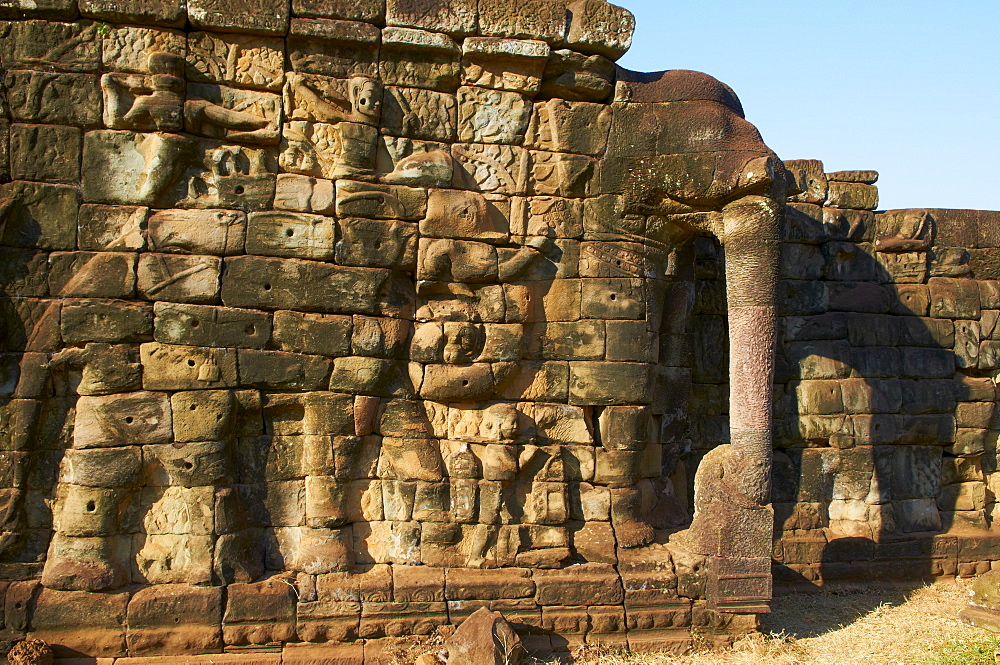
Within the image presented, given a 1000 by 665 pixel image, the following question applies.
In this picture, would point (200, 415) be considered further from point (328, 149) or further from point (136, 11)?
point (136, 11)

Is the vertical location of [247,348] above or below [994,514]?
above

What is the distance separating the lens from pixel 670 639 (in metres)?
5.77

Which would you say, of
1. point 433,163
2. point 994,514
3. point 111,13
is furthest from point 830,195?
point 111,13

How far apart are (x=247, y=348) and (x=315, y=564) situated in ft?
5.82

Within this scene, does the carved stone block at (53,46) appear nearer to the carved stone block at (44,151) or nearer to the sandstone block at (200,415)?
the carved stone block at (44,151)

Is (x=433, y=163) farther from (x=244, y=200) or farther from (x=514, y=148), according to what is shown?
(x=244, y=200)

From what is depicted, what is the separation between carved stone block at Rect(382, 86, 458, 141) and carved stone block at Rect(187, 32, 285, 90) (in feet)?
2.97

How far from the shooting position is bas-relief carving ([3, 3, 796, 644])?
544 cm

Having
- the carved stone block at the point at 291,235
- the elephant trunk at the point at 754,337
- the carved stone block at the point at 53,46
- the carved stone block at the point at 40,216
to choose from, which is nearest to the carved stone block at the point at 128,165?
the carved stone block at the point at 40,216

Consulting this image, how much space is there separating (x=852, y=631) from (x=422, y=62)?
20.6ft

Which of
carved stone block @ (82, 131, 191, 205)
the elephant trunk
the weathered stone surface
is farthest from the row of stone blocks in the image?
carved stone block @ (82, 131, 191, 205)

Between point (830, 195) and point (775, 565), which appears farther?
point (830, 195)

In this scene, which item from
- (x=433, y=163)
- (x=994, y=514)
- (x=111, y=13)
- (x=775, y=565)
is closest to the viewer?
(x=111, y=13)

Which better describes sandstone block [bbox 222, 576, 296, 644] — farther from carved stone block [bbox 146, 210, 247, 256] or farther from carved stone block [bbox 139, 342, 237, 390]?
carved stone block [bbox 146, 210, 247, 256]
